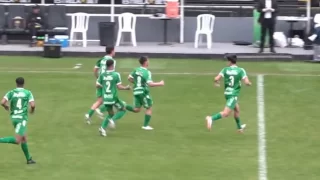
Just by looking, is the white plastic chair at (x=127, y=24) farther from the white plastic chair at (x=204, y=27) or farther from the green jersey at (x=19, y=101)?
the green jersey at (x=19, y=101)

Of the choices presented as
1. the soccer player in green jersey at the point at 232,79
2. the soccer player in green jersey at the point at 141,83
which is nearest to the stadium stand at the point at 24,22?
the soccer player in green jersey at the point at 141,83

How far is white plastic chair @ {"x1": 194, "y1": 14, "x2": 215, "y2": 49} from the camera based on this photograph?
30.8 metres

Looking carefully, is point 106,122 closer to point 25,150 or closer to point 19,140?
point 25,150

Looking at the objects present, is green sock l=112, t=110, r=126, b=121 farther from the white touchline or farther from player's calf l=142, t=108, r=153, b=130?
the white touchline

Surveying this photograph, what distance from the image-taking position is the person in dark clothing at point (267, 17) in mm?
28875

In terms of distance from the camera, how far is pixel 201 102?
71.4ft

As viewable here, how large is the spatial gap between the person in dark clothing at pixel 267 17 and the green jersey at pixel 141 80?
11831 millimetres

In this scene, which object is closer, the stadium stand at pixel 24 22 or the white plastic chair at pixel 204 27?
the white plastic chair at pixel 204 27

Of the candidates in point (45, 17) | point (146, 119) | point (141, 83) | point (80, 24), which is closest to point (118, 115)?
point (146, 119)

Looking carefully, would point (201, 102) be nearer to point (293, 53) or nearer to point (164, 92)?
point (164, 92)

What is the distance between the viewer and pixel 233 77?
1753 cm

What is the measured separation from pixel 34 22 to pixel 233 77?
580 inches

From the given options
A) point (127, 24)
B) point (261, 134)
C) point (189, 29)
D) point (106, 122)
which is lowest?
point (261, 134)

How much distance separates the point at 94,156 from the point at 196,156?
1905 millimetres
